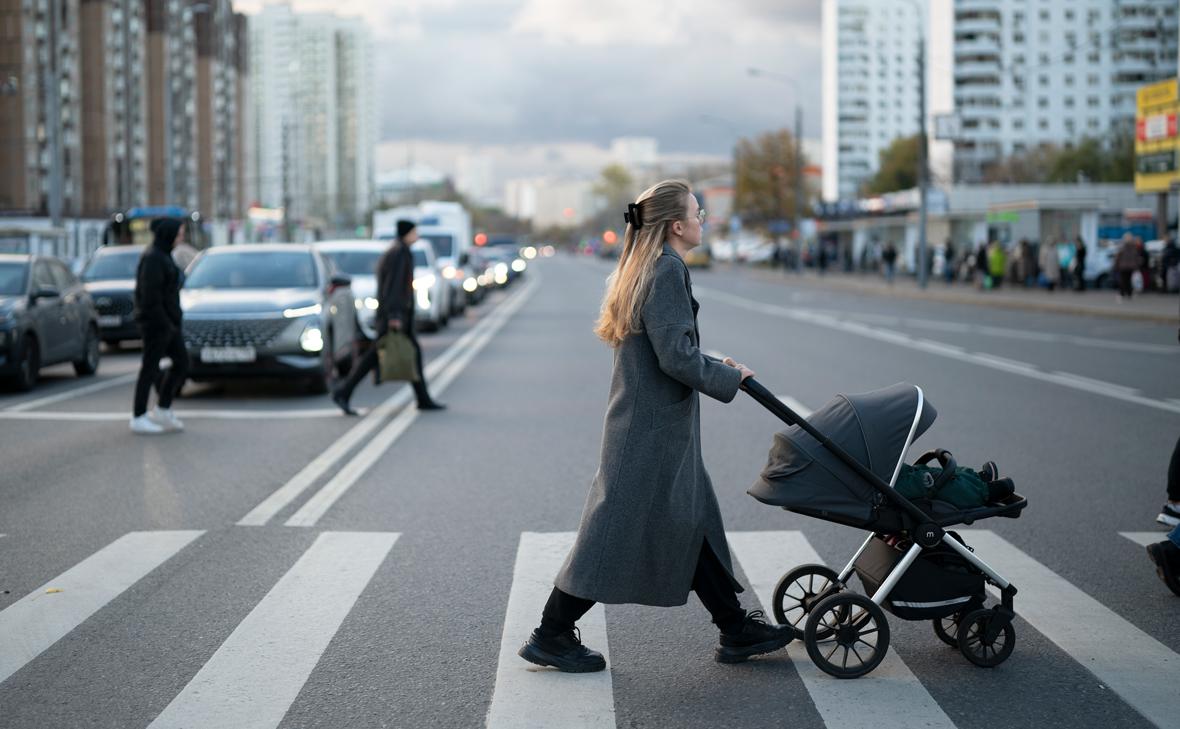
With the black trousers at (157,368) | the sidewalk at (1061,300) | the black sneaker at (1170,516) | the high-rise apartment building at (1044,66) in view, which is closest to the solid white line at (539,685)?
the black sneaker at (1170,516)

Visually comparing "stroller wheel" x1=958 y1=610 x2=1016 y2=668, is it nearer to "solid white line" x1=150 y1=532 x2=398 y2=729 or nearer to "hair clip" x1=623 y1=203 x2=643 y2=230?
"hair clip" x1=623 y1=203 x2=643 y2=230

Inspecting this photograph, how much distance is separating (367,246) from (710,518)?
1907 cm

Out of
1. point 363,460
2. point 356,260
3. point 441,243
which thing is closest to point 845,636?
point 363,460

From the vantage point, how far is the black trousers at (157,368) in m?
11.6

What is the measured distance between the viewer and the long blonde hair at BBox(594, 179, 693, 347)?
4.76 metres

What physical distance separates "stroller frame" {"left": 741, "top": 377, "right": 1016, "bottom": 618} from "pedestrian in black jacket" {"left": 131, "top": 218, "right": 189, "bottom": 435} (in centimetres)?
790

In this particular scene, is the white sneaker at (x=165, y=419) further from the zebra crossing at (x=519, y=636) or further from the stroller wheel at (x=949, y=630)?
the stroller wheel at (x=949, y=630)

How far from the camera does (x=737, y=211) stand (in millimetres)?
111188

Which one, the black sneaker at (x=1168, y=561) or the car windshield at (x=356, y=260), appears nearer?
the black sneaker at (x=1168, y=561)

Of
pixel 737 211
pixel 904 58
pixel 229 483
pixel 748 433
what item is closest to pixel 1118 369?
pixel 748 433

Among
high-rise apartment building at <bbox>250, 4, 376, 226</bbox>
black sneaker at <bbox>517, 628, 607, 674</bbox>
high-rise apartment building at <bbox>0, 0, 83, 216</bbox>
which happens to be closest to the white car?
black sneaker at <bbox>517, 628, 607, 674</bbox>

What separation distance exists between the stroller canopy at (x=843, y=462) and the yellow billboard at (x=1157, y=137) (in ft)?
123

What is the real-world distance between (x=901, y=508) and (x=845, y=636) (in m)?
0.51

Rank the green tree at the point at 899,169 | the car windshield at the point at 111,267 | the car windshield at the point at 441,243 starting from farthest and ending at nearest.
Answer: the green tree at the point at 899,169 < the car windshield at the point at 441,243 < the car windshield at the point at 111,267
